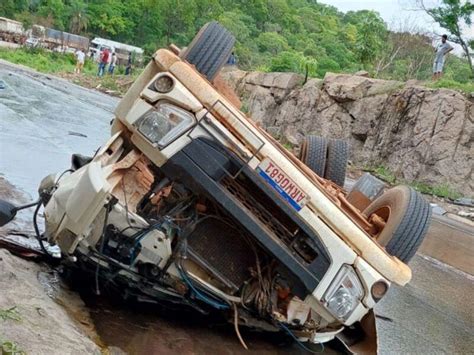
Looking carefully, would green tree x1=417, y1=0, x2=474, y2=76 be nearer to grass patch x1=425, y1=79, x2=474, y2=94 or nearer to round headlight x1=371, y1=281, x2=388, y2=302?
grass patch x1=425, y1=79, x2=474, y2=94

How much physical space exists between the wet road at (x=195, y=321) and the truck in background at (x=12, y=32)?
4814 centimetres

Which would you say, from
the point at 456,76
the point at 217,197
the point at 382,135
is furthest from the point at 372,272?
the point at 456,76

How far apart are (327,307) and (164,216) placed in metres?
1.11

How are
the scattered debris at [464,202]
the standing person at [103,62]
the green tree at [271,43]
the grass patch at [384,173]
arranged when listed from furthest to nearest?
the green tree at [271,43], the standing person at [103,62], the grass patch at [384,173], the scattered debris at [464,202]

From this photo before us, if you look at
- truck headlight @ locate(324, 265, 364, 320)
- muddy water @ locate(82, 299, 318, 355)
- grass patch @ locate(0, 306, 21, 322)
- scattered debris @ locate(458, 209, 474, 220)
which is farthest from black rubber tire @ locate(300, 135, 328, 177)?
scattered debris @ locate(458, 209, 474, 220)

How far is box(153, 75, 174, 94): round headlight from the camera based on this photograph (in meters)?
3.96

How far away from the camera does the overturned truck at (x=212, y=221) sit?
12.6 feet

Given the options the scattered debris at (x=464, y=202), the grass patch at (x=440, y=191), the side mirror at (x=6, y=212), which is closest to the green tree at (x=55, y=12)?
the grass patch at (x=440, y=191)

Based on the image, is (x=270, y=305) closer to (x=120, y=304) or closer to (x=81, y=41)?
(x=120, y=304)

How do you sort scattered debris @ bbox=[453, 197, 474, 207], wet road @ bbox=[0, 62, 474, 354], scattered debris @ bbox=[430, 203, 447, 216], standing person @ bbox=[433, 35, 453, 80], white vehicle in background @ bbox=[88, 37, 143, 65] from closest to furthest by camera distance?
wet road @ bbox=[0, 62, 474, 354]
scattered debris @ bbox=[430, 203, 447, 216]
scattered debris @ bbox=[453, 197, 474, 207]
standing person @ bbox=[433, 35, 453, 80]
white vehicle in background @ bbox=[88, 37, 143, 65]

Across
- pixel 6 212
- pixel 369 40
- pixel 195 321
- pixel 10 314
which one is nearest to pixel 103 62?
pixel 369 40

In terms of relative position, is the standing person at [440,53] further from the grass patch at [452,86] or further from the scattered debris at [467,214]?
the scattered debris at [467,214]

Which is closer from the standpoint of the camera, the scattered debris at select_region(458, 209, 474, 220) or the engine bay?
the engine bay

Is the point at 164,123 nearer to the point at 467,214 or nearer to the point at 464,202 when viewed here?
the point at 467,214
